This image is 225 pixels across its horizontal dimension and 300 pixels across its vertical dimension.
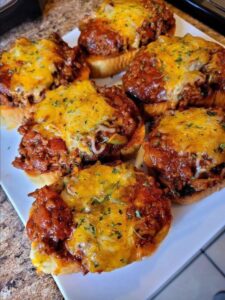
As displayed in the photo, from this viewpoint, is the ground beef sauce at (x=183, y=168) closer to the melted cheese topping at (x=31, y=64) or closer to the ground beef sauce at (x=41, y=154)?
the ground beef sauce at (x=41, y=154)

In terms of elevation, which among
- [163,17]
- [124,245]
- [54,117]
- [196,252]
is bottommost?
[196,252]

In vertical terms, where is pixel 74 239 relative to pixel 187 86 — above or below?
below

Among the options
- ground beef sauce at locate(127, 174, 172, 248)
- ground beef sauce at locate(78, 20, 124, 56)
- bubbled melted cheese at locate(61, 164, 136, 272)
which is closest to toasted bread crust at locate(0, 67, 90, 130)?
ground beef sauce at locate(78, 20, 124, 56)

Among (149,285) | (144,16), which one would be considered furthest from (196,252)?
(144,16)

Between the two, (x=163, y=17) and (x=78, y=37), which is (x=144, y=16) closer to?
(x=163, y=17)

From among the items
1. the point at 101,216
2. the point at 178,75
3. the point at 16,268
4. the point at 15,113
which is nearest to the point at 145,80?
the point at 178,75

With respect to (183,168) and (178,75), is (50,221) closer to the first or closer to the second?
(183,168)

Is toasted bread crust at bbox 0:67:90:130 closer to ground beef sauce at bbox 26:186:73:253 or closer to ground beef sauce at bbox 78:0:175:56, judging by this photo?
ground beef sauce at bbox 78:0:175:56
